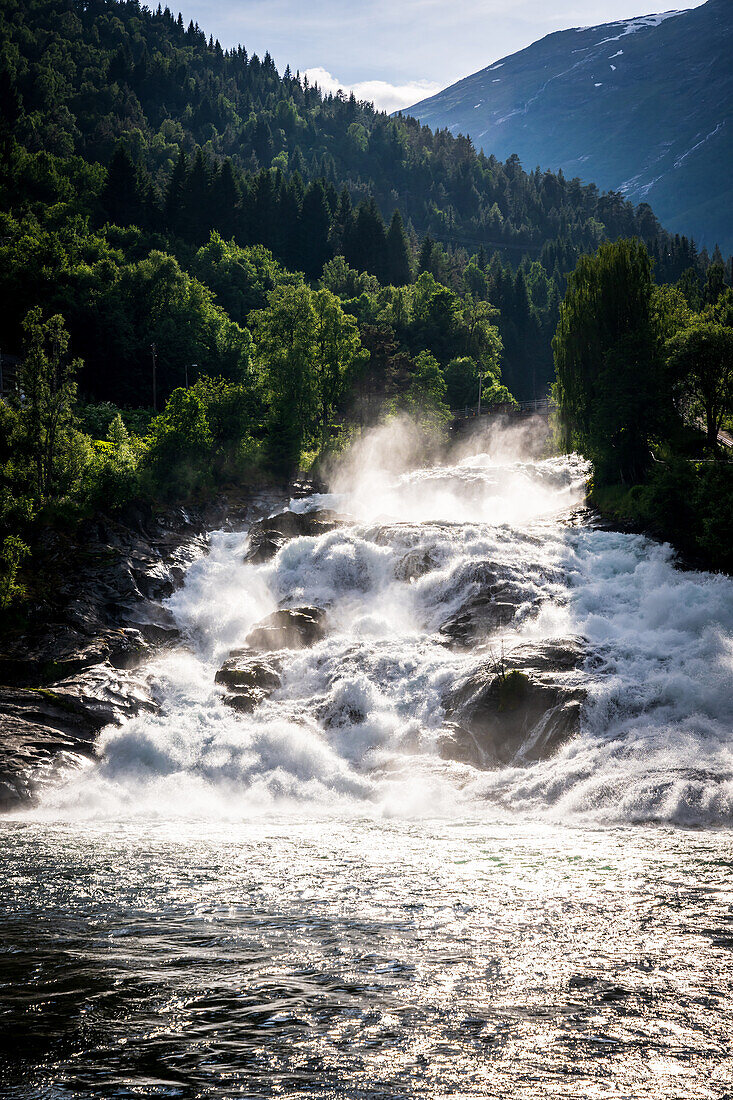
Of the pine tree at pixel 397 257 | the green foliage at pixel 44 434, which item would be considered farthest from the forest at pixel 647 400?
the pine tree at pixel 397 257

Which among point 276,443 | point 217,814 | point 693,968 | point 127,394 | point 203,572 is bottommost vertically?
point 217,814

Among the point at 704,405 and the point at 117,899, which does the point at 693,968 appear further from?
the point at 704,405

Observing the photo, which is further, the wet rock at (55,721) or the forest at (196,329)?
the forest at (196,329)

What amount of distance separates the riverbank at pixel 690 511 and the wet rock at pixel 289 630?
768 inches

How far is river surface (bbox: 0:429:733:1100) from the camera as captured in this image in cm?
1368

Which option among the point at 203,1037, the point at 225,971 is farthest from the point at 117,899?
the point at 203,1037

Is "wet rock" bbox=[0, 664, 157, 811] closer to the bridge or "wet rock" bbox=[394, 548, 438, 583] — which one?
"wet rock" bbox=[394, 548, 438, 583]

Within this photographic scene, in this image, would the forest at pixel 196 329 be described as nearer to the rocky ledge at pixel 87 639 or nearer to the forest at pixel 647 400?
the rocky ledge at pixel 87 639

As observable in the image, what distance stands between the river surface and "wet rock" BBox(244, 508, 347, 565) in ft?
6.51

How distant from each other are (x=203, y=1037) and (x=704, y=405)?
176 ft

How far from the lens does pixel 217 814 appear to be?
34.2 meters

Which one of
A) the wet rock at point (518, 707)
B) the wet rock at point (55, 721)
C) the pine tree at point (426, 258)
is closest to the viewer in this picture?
the wet rock at point (518, 707)

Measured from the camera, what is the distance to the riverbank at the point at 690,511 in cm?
4712

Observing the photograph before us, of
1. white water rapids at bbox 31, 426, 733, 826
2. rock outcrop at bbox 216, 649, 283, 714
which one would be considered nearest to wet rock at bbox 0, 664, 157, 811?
white water rapids at bbox 31, 426, 733, 826
